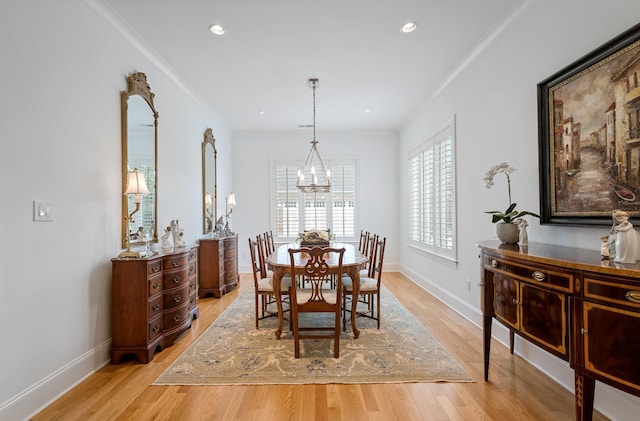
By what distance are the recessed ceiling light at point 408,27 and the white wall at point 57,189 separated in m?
2.70

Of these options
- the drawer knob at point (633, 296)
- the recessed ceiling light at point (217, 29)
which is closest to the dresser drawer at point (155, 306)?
the recessed ceiling light at point (217, 29)

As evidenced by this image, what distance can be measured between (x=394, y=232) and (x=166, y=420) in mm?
5541

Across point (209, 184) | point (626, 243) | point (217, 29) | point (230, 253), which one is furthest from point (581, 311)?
point (209, 184)

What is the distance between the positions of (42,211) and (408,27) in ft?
11.1

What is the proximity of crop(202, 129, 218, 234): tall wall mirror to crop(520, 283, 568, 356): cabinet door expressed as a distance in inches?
174

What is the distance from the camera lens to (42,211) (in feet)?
6.95

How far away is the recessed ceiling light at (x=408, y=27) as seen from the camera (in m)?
2.93

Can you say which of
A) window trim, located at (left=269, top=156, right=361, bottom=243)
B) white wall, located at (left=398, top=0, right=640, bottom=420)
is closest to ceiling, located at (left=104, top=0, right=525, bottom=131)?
white wall, located at (left=398, top=0, right=640, bottom=420)

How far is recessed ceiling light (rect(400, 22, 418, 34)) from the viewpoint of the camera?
9.61 feet

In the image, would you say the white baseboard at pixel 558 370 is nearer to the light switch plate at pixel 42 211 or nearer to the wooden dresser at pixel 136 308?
the wooden dresser at pixel 136 308

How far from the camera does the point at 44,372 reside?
6.91ft

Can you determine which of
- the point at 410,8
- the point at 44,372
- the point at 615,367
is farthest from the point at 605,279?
the point at 44,372

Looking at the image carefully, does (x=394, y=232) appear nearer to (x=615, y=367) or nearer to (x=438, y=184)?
(x=438, y=184)

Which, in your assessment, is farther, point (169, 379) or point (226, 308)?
point (226, 308)
